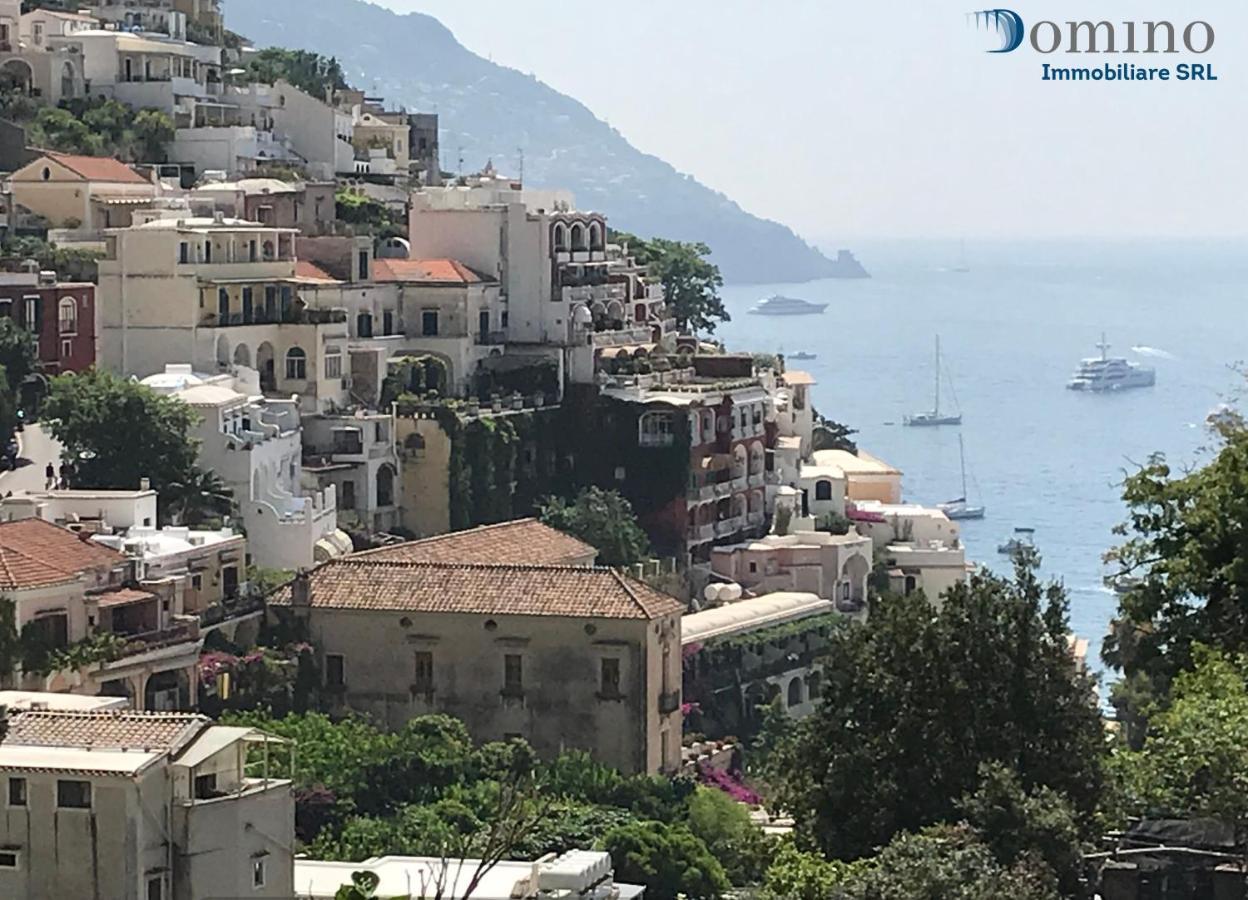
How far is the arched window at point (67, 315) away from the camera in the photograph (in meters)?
52.3

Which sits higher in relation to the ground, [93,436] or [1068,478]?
[93,436]

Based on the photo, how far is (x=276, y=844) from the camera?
1212 inches

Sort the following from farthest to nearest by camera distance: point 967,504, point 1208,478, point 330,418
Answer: point 967,504 < point 330,418 < point 1208,478

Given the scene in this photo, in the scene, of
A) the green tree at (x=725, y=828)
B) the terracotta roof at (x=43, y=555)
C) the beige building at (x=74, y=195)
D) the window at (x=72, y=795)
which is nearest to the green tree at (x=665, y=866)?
the green tree at (x=725, y=828)

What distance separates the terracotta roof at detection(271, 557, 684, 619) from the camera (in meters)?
43.5

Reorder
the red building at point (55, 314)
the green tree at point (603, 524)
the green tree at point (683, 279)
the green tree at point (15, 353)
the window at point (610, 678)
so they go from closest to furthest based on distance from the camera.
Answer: the window at point (610, 678) < the green tree at point (15, 353) < the red building at point (55, 314) < the green tree at point (603, 524) < the green tree at point (683, 279)

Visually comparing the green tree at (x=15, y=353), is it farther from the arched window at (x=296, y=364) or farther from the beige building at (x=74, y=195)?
the beige building at (x=74, y=195)

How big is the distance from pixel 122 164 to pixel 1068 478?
61610mm

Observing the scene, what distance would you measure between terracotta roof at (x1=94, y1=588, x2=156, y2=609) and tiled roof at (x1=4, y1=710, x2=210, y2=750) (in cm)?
921

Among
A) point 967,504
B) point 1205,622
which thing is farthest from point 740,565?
point 967,504

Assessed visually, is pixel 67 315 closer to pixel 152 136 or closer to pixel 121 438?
pixel 121 438

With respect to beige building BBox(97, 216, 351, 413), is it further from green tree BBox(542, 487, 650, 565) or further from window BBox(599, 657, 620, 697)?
window BBox(599, 657, 620, 697)

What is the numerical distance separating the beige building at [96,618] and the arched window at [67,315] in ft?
33.3

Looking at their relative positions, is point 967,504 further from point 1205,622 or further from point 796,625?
point 1205,622
